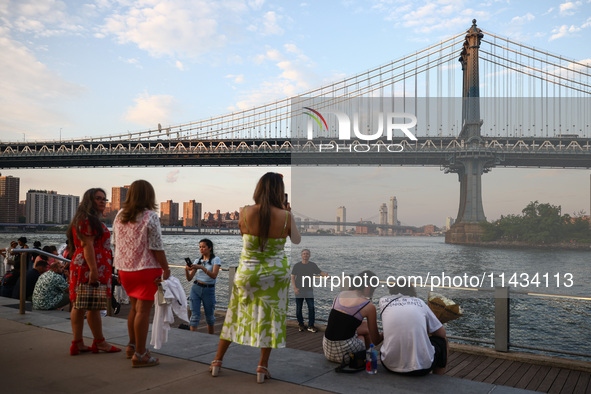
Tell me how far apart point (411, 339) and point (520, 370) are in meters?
1.89

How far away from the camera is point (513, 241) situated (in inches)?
2655

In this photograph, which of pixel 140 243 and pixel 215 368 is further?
pixel 140 243

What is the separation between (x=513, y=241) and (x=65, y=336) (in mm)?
70685

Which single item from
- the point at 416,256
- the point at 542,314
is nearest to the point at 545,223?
the point at 416,256

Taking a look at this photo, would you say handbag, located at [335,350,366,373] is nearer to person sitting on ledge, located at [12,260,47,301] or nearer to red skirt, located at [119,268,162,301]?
red skirt, located at [119,268,162,301]

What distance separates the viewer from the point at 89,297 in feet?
12.7

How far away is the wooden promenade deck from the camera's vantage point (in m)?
4.39

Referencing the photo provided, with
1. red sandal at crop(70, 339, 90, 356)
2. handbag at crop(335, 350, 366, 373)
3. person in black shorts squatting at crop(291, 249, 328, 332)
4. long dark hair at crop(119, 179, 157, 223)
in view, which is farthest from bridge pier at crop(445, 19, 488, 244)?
red sandal at crop(70, 339, 90, 356)

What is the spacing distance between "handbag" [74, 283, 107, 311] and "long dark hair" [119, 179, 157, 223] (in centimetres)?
71

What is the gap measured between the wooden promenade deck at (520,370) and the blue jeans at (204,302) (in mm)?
1579

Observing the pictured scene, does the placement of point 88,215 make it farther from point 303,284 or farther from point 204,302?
point 303,284

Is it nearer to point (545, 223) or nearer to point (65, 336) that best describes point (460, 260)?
point (545, 223)

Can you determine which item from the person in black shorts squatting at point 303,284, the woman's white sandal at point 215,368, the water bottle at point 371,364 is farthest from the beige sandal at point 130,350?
the person in black shorts squatting at point 303,284

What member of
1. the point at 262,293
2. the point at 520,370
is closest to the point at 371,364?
the point at 262,293
